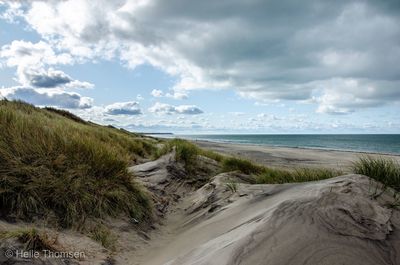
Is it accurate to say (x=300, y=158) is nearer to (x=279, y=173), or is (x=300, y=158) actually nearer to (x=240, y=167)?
(x=240, y=167)

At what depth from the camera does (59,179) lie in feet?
15.7

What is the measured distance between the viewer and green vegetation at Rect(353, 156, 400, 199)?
158 inches

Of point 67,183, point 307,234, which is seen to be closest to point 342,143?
point 67,183

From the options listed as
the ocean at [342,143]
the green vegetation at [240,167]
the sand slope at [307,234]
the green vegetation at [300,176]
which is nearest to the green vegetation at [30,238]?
the sand slope at [307,234]

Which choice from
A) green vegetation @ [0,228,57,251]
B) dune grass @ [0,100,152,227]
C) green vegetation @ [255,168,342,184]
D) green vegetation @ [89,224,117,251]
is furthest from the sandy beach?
green vegetation @ [0,228,57,251]

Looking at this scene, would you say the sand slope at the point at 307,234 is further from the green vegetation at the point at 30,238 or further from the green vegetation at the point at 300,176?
the green vegetation at the point at 300,176

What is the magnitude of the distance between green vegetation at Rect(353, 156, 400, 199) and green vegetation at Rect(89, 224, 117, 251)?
327 cm

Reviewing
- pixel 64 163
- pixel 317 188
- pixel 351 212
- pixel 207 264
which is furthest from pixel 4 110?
pixel 351 212

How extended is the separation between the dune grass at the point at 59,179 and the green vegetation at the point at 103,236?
22 centimetres

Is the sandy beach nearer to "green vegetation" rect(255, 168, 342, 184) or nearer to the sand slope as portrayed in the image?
"green vegetation" rect(255, 168, 342, 184)

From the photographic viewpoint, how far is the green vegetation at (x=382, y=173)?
402 cm

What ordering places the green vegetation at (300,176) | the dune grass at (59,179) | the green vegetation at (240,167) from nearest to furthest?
the dune grass at (59,179) → the green vegetation at (300,176) → the green vegetation at (240,167)

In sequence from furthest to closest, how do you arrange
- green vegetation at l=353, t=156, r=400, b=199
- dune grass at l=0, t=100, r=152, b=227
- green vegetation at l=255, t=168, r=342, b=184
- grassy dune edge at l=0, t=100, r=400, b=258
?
green vegetation at l=255, t=168, r=342, b=184 → dune grass at l=0, t=100, r=152, b=227 → grassy dune edge at l=0, t=100, r=400, b=258 → green vegetation at l=353, t=156, r=400, b=199

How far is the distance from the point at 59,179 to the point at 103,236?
112cm
